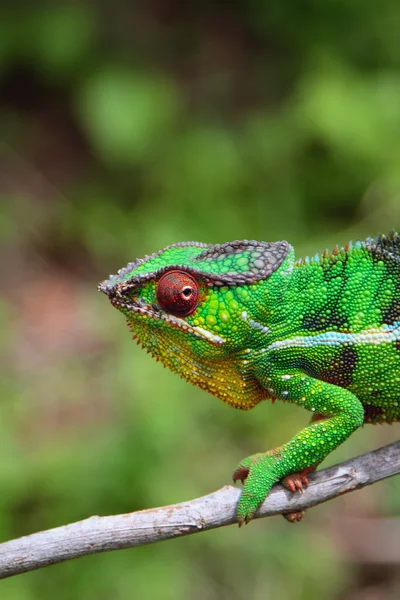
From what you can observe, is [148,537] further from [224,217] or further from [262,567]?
[224,217]

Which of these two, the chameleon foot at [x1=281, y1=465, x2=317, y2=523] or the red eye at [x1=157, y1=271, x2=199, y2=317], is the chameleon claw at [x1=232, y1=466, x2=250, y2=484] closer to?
the chameleon foot at [x1=281, y1=465, x2=317, y2=523]

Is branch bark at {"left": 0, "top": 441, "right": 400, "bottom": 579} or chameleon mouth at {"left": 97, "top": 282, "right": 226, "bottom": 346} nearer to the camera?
branch bark at {"left": 0, "top": 441, "right": 400, "bottom": 579}

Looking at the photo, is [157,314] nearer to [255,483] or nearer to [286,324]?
[286,324]

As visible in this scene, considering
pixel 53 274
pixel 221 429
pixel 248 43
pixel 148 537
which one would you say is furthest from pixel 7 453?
pixel 248 43

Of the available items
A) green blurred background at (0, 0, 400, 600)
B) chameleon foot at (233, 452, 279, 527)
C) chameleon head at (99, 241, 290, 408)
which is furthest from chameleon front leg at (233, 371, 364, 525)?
green blurred background at (0, 0, 400, 600)

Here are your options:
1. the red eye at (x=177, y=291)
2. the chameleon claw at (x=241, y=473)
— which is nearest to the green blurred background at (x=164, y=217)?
the chameleon claw at (x=241, y=473)

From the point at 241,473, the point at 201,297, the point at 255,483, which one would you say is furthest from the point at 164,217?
the point at 255,483

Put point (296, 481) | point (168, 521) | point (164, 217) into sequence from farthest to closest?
1. point (164, 217)
2. point (296, 481)
3. point (168, 521)
